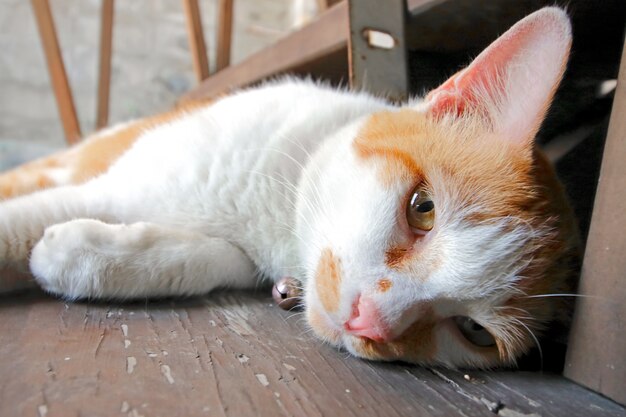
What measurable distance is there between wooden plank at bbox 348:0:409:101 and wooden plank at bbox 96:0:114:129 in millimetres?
2018

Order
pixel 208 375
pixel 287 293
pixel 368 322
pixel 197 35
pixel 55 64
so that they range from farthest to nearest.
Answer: pixel 197 35
pixel 55 64
pixel 287 293
pixel 368 322
pixel 208 375

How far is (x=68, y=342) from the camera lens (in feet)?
2.46

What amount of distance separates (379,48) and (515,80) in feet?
1.86

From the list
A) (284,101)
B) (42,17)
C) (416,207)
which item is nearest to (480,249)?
(416,207)

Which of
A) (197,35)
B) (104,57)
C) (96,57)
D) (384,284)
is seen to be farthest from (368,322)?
(96,57)

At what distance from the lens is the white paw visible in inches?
Result: 36.9

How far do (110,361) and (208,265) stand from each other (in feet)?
1.30

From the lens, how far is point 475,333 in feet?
3.01

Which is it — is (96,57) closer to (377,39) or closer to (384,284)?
(377,39)

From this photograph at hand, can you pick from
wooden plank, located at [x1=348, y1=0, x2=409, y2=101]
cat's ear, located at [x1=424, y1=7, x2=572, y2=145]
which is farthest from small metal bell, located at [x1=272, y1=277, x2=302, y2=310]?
wooden plank, located at [x1=348, y1=0, x2=409, y2=101]

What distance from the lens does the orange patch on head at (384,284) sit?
796 mm

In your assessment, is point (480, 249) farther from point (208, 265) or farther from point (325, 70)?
point (325, 70)

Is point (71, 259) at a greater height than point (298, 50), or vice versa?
point (298, 50)

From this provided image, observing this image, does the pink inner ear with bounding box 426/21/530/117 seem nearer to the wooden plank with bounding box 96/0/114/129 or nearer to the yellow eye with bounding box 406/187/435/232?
the yellow eye with bounding box 406/187/435/232
